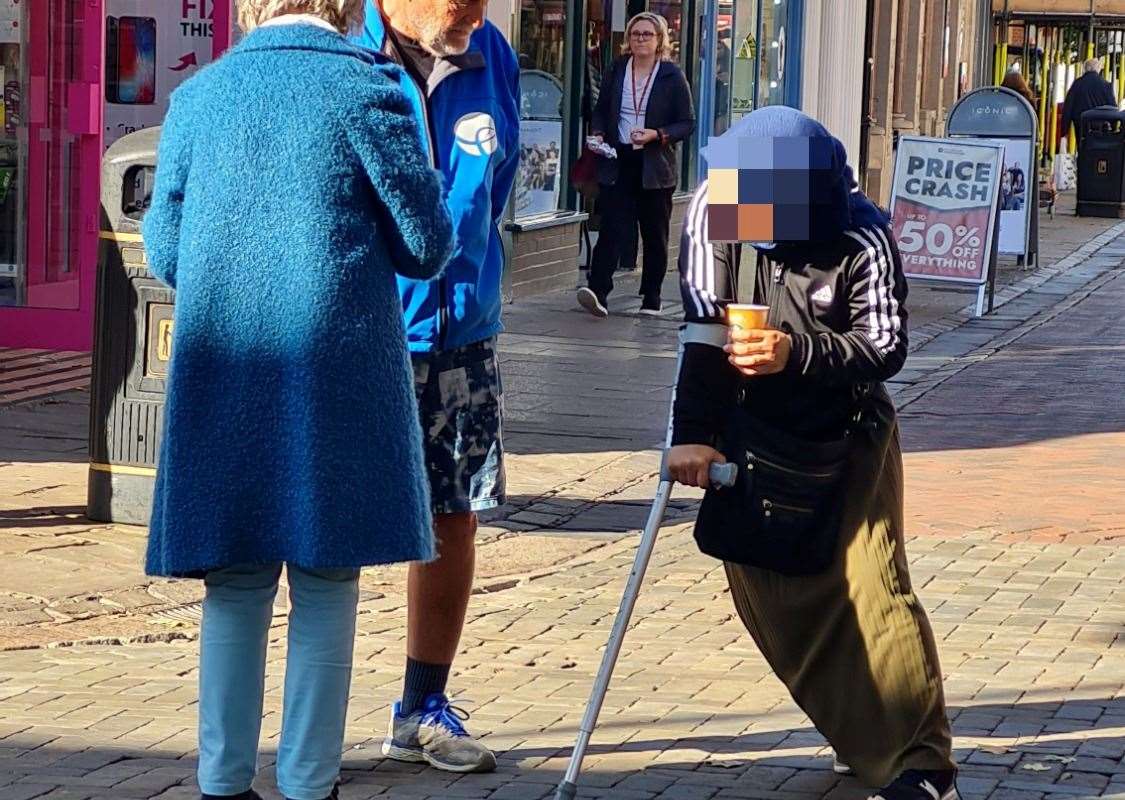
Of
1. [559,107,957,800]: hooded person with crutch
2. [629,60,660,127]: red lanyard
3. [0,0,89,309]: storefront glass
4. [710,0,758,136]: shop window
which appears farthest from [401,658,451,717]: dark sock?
[710,0,758,136]: shop window

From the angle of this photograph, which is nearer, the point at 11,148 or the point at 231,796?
the point at 231,796

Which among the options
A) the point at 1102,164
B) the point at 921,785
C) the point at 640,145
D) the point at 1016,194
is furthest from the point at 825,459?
the point at 1102,164

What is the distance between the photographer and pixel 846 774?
4.83 m

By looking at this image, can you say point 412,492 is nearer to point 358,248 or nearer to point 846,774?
point 358,248

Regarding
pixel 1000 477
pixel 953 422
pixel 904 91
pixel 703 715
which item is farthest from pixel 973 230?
pixel 904 91

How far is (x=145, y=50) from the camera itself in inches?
502

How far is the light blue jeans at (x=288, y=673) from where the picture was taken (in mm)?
3896

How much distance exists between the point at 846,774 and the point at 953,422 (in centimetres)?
609

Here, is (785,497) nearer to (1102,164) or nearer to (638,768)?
(638,768)

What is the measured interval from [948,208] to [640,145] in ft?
10.1

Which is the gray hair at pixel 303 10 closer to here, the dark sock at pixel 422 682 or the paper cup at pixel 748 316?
the paper cup at pixel 748 316

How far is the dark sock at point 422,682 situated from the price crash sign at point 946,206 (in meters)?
11.2

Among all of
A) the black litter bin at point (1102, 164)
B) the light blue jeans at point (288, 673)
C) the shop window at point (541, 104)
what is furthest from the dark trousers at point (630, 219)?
the black litter bin at point (1102, 164)

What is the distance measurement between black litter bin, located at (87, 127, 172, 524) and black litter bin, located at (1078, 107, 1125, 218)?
21.6 m
